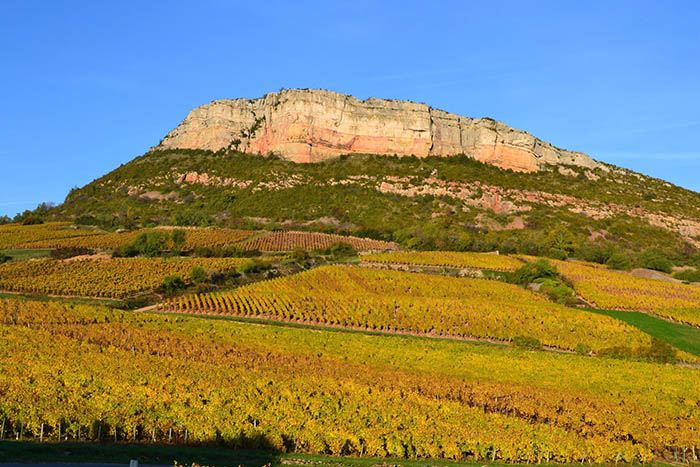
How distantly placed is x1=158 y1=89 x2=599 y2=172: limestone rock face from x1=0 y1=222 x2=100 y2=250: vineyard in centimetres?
5962

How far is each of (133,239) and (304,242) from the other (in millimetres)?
27502

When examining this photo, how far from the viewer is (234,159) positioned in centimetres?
14325

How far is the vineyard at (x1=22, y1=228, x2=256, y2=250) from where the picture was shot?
81.2m

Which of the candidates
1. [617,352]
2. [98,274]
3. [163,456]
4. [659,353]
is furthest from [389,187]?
[163,456]

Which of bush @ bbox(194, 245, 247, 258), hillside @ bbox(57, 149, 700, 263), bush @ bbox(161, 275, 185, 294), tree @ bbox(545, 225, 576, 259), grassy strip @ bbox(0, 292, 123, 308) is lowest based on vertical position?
grassy strip @ bbox(0, 292, 123, 308)

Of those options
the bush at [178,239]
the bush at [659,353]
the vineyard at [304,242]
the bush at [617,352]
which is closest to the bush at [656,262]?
the vineyard at [304,242]

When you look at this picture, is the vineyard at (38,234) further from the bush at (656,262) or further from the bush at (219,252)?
the bush at (656,262)

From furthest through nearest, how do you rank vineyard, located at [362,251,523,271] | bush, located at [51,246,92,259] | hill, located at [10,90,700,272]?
hill, located at [10,90,700,272] → vineyard, located at [362,251,523,271] → bush, located at [51,246,92,259]

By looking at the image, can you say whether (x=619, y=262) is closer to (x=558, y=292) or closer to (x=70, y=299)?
(x=558, y=292)

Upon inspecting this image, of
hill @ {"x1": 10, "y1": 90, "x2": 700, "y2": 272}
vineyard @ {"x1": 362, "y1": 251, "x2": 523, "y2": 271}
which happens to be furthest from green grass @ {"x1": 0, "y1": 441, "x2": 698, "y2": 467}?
hill @ {"x1": 10, "y1": 90, "x2": 700, "y2": 272}

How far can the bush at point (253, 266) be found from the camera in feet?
226

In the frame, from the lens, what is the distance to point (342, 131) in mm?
151375

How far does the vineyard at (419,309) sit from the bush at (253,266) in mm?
7042

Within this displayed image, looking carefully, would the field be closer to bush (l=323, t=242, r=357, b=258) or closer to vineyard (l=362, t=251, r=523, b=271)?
vineyard (l=362, t=251, r=523, b=271)
